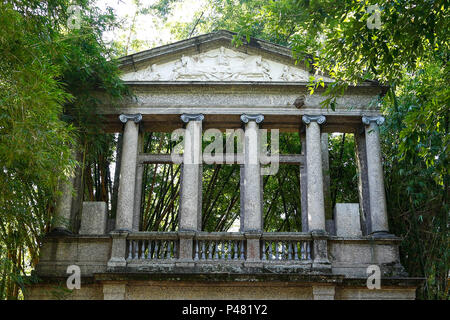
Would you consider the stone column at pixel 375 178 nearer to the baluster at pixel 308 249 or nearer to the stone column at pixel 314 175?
the stone column at pixel 314 175

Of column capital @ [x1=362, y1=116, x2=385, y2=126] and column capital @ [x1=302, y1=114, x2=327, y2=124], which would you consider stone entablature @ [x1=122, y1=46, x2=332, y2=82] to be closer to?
column capital @ [x1=302, y1=114, x2=327, y2=124]

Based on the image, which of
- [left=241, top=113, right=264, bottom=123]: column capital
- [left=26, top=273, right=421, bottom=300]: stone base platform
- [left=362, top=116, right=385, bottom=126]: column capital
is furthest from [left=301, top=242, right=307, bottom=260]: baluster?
[left=362, top=116, right=385, bottom=126]: column capital

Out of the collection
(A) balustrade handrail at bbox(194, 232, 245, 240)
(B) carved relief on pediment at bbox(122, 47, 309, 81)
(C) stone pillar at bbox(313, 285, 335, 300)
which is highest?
(B) carved relief on pediment at bbox(122, 47, 309, 81)

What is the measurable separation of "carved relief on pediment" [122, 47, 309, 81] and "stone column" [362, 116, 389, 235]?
7.08ft

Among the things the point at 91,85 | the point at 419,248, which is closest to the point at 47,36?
the point at 91,85

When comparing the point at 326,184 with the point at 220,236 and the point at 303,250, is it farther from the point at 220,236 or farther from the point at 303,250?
the point at 220,236

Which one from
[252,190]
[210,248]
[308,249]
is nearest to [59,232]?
[210,248]

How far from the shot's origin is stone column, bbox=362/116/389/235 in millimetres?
13172

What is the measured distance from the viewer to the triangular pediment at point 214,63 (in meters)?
14.4

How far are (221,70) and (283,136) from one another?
456 centimetres

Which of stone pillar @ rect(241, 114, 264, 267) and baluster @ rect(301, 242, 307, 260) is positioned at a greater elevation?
stone pillar @ rect(241, 114, 264, 267)

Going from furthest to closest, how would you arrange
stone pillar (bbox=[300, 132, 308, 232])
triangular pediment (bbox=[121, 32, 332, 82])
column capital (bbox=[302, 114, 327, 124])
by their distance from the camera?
triangular pediment (bbox=[121, 32, 332, 82])
column capital (bbox=[302, 114, 327, 124])
stone pillar (bbox=[300, 132, 308, 232])

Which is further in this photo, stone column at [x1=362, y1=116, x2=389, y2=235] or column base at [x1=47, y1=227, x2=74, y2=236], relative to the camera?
stone column at [x1=362, y1=116, x2=389, y2=235]

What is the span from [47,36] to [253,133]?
6.05m
